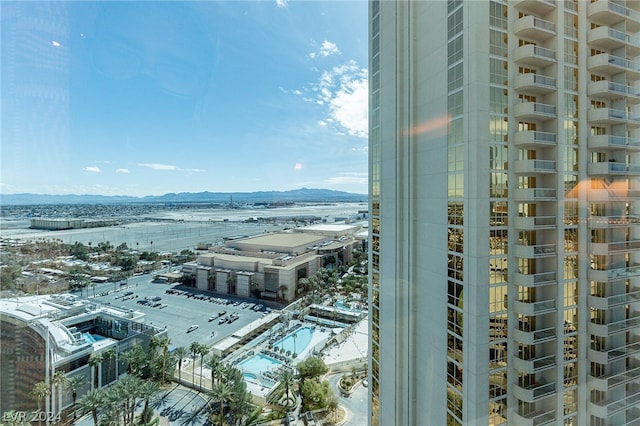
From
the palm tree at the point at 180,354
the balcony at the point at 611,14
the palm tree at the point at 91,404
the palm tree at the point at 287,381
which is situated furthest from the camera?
the palm tree at the point at 180,354

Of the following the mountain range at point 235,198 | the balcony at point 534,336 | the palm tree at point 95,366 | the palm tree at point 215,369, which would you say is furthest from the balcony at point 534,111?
the palm tree at point 95,366

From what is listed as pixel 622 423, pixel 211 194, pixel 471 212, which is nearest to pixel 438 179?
pixel 471 212

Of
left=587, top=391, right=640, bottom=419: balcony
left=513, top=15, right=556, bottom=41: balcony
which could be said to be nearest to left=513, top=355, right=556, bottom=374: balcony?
left=587, top=391, right=640, bottom=419: balcony

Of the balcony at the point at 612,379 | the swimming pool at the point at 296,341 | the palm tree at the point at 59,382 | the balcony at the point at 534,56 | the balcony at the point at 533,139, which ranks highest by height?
Answer: the balcony at the point at 534,56

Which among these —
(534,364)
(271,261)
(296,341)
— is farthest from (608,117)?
(271,261)

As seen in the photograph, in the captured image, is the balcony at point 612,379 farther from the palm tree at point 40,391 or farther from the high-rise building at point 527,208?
the palm tree at point 40,391

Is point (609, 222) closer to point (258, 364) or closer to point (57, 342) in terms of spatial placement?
point (258, 364)
